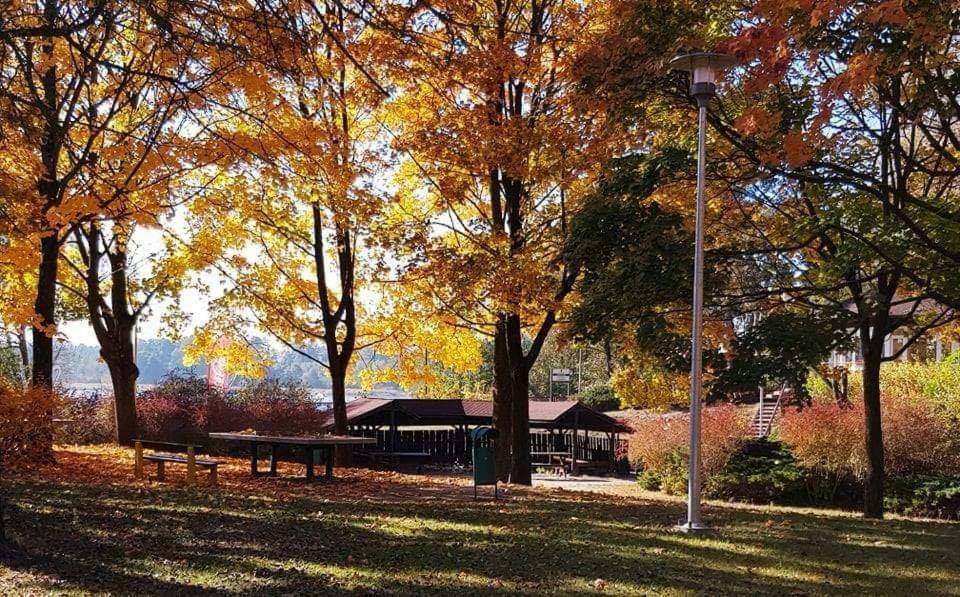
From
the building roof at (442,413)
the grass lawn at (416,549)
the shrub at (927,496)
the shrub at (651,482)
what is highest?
the building roof at (442,413)

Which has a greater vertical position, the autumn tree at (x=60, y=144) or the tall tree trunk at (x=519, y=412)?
the autumn tree at (x=60, y=144)

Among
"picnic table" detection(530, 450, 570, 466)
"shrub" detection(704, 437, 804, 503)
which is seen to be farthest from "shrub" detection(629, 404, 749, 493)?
"picnic table" detection(530, 450, 570, 466)

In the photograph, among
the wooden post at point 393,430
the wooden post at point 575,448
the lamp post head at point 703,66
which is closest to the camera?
the lamp post head at point 703,66

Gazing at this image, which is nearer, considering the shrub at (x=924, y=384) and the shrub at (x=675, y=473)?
the shrub at (x=924, y=384)

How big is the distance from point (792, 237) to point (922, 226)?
2.66 meters

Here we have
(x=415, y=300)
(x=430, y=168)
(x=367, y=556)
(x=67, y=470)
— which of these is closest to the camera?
(x=367, y=556)

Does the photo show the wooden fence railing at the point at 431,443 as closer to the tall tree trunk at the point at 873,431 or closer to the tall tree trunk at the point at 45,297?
the tall tree trunk at the point at 45,297

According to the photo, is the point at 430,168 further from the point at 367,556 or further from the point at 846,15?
the point at 367,556

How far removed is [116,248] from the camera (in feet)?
69.5

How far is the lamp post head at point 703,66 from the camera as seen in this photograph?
350 inches

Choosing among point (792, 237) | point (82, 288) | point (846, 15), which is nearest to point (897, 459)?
point (792, 237)

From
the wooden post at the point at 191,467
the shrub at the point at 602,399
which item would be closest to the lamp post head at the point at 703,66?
the wooden post at the point at 191,467

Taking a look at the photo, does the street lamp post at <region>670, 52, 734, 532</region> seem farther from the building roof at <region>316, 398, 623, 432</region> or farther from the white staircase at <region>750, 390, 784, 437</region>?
the white staircase at <region>750, 390, 784, 437</region>

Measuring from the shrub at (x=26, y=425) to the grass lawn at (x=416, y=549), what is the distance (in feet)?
7.31
